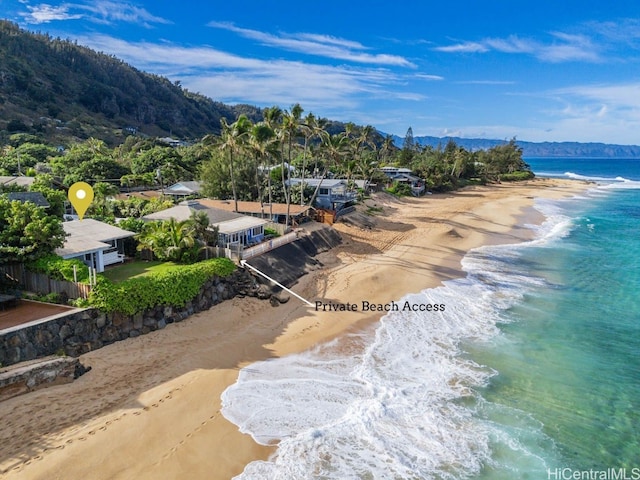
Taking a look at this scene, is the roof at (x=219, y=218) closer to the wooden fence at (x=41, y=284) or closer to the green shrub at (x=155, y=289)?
the green shrub at (x=155, y=289)

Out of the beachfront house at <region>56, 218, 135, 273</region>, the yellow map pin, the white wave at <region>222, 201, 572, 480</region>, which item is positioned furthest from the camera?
the yellow map pin

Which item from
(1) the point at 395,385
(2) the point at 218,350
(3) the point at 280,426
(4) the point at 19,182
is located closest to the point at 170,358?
(2) the point at 218,350

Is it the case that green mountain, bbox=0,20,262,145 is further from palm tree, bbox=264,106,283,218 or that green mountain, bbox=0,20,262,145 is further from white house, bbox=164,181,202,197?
palm tree, bbox=264,106,283,218

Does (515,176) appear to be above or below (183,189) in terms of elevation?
above

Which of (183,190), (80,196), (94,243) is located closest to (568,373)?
(94,243)

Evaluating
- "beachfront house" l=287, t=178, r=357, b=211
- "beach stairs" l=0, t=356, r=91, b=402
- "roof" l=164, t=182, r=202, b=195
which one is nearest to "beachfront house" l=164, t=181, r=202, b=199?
"roof" l=164, t=182, r=202, b=195

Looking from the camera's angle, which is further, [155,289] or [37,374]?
[155,289]

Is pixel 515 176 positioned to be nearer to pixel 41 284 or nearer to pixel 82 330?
pixel 41 284
